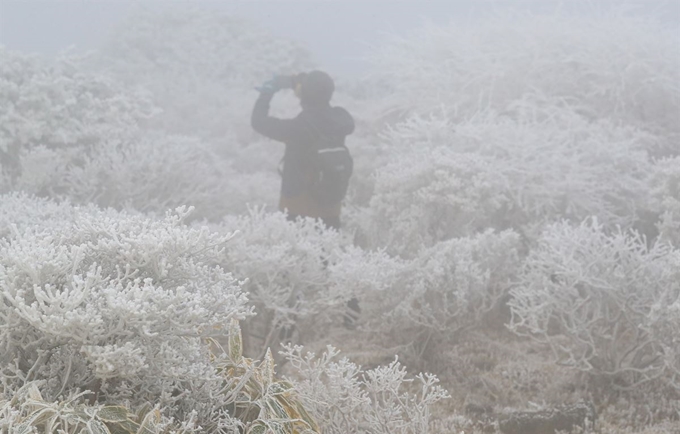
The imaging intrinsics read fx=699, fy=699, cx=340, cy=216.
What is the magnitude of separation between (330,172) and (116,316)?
472cm

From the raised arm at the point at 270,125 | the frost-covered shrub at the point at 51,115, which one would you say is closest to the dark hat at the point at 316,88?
the raised arm at the point at 270,125

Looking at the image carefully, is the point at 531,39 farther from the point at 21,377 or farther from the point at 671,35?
the point at 21,377

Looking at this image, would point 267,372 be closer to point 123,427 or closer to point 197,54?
point 123,427

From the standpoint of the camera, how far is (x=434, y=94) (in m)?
12.0

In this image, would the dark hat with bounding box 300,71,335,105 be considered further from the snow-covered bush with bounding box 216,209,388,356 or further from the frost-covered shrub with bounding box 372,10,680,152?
the frost-covered shrub with bounding box 372,10,680,152

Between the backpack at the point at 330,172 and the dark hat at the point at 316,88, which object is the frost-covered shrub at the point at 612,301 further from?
the dark hat at the point at 316,88

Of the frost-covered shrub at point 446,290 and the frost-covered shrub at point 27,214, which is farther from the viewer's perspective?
the frost-covered shrub at point 446,290

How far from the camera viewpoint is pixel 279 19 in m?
22.7

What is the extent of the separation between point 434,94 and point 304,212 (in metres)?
5.88

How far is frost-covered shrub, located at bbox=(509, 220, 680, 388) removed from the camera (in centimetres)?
488

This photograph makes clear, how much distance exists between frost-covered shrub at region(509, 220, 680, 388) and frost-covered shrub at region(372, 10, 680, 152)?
5157mm

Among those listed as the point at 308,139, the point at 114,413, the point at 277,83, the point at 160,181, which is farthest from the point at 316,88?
the point at 114,413

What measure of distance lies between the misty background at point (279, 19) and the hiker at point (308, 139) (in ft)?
26.5

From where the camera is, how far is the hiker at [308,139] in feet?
22.3
